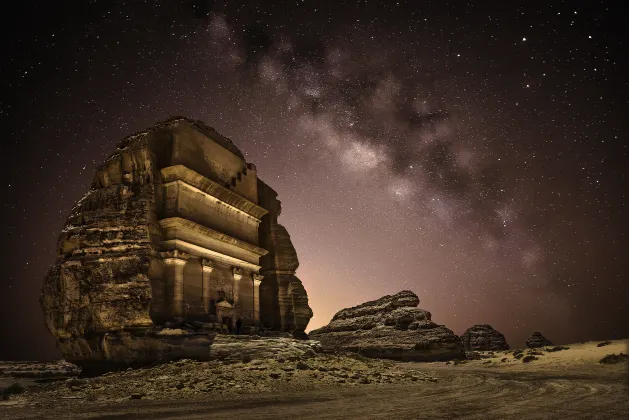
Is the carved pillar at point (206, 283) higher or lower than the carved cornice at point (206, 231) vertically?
lower

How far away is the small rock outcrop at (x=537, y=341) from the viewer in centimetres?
5784

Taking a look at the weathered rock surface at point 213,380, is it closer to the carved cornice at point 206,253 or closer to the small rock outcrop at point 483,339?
the carved cornice at point 206,253

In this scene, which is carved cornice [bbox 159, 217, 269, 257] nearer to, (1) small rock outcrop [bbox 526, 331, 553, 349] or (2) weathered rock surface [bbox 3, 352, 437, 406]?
(2) weathered rock surface [bbox 3, 352, 437, 406]

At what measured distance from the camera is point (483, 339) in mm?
60562

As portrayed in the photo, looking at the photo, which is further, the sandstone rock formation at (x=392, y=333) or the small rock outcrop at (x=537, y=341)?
the small rock outcrop at (x=537, y=341)

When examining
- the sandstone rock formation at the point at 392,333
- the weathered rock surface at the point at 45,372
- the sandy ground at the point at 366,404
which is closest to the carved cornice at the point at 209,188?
the sandy ground at the point at 366,404

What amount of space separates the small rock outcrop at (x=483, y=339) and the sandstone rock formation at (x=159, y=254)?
141 ft

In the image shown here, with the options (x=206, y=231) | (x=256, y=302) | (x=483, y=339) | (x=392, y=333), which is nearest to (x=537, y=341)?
(x=483, y=339)

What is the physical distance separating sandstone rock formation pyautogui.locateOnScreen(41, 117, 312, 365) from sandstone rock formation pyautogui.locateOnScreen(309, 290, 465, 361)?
1866 centimetres

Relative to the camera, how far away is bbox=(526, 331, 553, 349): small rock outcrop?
57844mm

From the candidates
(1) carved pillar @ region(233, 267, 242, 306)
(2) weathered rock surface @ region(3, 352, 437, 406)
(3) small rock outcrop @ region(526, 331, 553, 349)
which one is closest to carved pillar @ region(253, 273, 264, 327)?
(1) carved pillar @ region(233, 267, 242, 306)

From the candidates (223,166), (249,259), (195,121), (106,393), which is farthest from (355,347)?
(106,393)

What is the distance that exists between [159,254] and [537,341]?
5729 cm

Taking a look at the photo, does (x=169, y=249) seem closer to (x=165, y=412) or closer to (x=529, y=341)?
(x=165, y=412)
